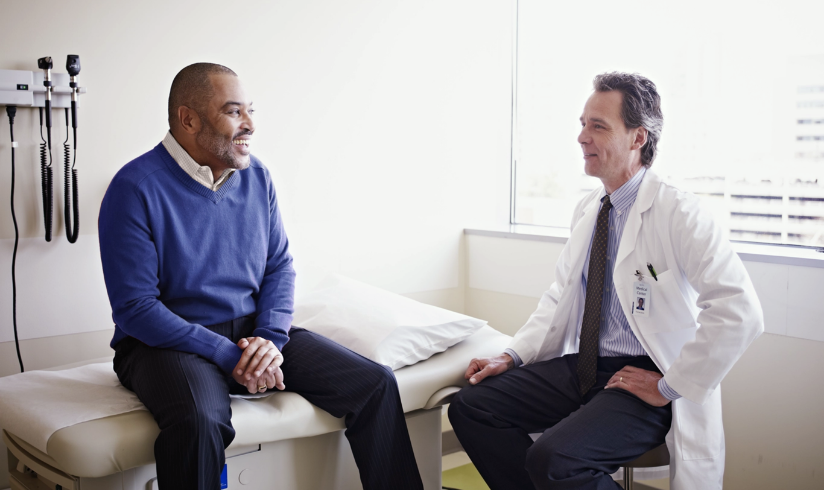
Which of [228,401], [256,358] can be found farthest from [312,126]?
[228,401]

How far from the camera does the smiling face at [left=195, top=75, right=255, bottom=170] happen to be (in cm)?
190

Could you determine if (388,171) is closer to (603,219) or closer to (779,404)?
(603,219)

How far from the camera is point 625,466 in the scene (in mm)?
1771

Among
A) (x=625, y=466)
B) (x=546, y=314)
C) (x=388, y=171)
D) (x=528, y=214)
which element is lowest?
(x=625, y=466)

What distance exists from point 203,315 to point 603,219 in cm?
120

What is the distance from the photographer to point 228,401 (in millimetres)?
1697

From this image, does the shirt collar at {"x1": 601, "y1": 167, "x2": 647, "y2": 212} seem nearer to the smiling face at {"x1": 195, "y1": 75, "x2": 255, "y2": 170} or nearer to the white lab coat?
the white lab coat

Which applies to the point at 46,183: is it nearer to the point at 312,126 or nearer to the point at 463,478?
the point at 312,126

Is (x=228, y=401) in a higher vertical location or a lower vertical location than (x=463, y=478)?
higher

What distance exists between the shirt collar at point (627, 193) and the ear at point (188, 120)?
1.24 meters

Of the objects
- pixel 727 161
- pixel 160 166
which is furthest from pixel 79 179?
pixel 727 161

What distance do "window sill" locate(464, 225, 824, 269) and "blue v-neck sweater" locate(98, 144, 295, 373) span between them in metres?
1.34

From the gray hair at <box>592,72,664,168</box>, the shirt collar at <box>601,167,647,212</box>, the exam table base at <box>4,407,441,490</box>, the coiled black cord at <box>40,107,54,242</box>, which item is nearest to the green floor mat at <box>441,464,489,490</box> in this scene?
the exam table base at <box>4,407,441,490</box>

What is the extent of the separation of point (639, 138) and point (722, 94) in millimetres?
866
